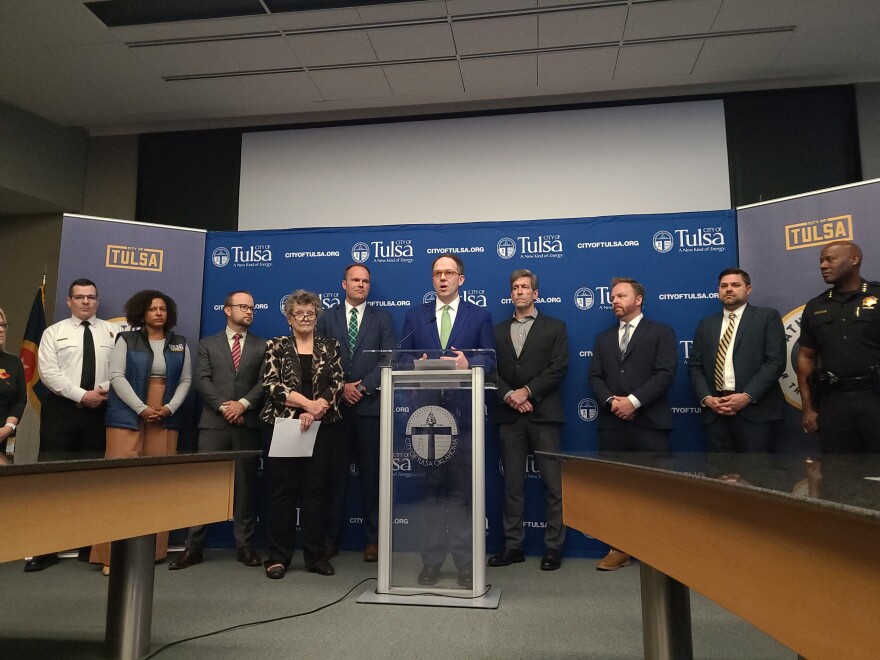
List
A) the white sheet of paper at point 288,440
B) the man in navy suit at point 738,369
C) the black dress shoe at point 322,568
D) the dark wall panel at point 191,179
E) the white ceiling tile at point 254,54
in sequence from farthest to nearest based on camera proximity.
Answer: the dark wall panel at point 191,179 < the white ceiling tile at point 254,54 < the man in navy suit at point 738,369 < the black dress shoe at point 322,568 < the white sheet of paper at point 288,440

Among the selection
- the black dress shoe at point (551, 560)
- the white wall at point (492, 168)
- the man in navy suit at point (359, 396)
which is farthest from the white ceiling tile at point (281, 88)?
the black dress shoe at point (551, 560)

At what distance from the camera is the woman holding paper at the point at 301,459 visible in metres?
3.46

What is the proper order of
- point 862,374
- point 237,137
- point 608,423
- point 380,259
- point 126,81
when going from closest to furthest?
point 862,374 → point 608,423 → point 380,259 → point 126,81 → point 237,137

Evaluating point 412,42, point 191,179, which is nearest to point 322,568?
point 412,42

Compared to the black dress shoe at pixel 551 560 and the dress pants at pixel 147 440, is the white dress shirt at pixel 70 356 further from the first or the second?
the black dress shoe at pixel 551 560

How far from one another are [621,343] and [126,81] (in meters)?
4.41

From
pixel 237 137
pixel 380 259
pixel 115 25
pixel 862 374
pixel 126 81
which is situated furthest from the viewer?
pixel 237 137

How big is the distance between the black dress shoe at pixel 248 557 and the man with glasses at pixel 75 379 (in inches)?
39.7

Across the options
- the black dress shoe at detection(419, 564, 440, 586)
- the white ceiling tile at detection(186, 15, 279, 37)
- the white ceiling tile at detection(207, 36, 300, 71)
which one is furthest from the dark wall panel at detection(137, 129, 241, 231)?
the black dress shoe at detection(419, 564, 440, 586)

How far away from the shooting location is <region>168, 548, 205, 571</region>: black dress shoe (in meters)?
3.66

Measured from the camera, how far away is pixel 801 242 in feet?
13.1

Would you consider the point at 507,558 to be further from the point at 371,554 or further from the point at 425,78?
the point at 425,78

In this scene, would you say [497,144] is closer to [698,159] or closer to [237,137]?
[698,159]

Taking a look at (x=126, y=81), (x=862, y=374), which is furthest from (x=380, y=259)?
(x=862, y=374)
